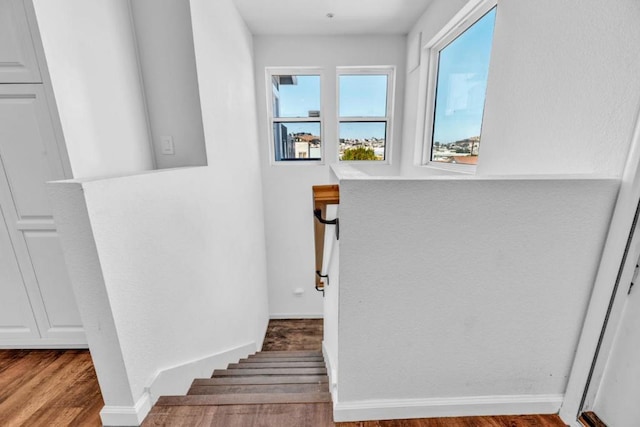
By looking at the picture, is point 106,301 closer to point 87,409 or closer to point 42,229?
point 87,409

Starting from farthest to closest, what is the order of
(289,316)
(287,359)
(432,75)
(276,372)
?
(289,316) < (432,75) < (287,359) < (276,372)

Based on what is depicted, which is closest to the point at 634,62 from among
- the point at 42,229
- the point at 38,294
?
the point at 42,229

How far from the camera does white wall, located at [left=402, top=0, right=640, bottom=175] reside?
0.92m

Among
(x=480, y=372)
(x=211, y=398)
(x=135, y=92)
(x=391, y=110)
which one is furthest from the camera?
(x=391, y=110)

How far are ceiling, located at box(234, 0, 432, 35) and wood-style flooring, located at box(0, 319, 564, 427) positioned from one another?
307 centimetres

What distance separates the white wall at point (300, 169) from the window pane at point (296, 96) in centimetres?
15

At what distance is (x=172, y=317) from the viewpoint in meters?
1.39

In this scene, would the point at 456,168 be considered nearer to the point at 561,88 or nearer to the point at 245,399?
the point at 561,88

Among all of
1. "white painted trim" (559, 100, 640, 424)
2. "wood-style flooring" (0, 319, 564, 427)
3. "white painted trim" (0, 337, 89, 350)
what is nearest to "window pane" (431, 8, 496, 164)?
"white painted trim" (559, 100, 640, 424)

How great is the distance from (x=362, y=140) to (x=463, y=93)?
1476 mm

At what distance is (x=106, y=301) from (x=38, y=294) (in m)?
0.93

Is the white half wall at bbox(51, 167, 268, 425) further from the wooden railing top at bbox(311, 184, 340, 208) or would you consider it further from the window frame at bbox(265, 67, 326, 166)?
the window frame at bbox(265, 67, 326, 166)

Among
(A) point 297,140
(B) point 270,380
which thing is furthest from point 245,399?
(A) point 297,140

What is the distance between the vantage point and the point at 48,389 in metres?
1.32
